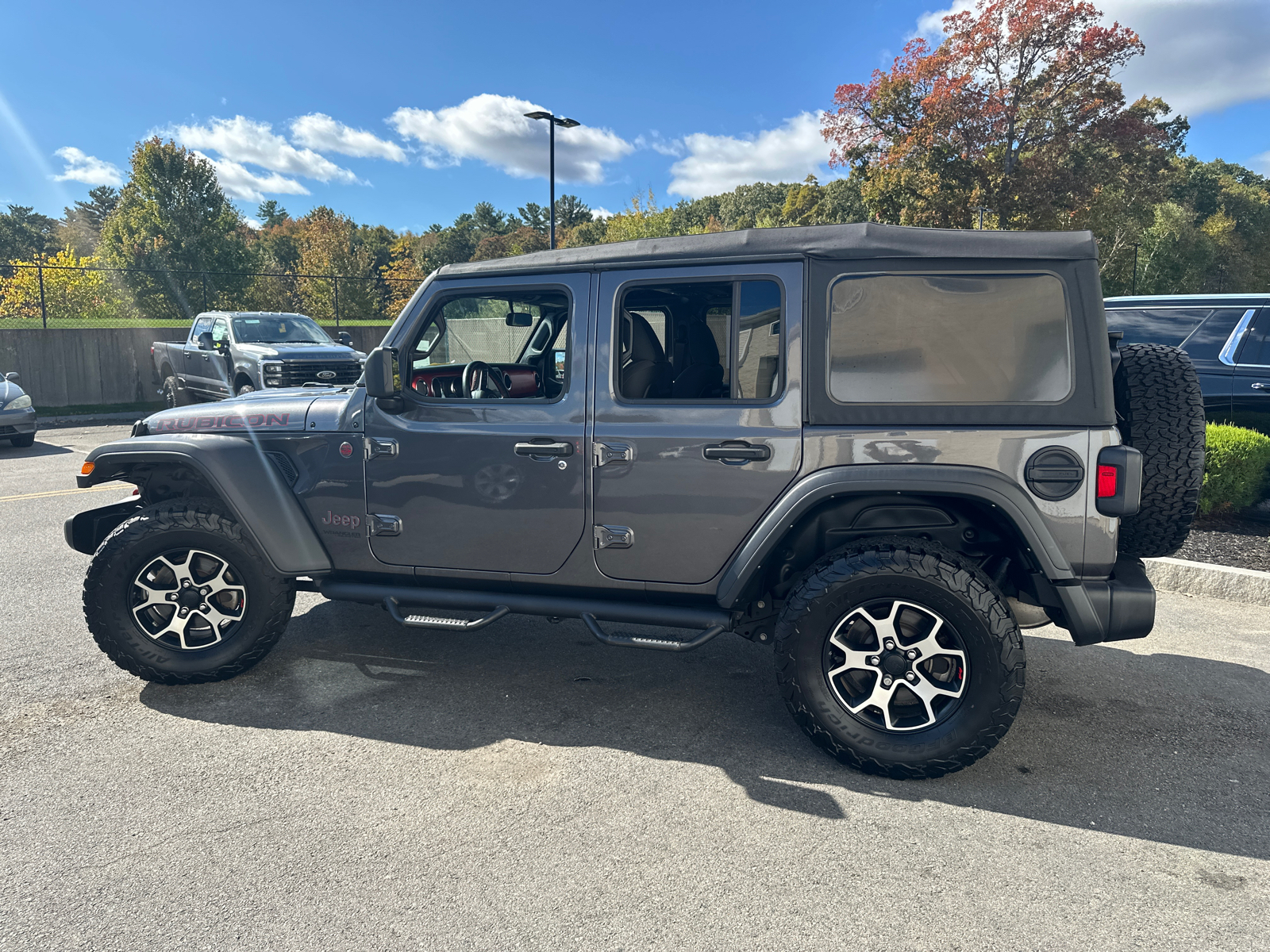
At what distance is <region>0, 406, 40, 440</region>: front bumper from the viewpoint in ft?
37.8

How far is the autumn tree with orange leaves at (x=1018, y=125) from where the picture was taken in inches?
698

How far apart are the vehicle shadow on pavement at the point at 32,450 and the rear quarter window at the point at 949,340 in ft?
39.7

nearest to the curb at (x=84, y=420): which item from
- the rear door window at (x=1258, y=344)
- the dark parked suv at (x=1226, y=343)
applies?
the dark parked suv at (x=1226, y=343)

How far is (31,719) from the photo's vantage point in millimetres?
3572

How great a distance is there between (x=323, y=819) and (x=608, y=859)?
103cm

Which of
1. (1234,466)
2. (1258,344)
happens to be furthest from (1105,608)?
(1258,344)

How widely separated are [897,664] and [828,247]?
1.66 m

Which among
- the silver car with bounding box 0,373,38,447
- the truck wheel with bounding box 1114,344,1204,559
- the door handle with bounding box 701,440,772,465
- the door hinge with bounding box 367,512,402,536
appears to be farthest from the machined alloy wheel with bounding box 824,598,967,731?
the silver car with bounding box 0,373,38,447

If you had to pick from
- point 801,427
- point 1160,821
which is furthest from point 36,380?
point 1160,821

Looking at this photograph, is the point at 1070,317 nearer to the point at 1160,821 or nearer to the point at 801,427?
the point at 801,427

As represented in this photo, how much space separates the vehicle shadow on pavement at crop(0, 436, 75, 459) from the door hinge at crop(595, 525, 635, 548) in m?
11.2

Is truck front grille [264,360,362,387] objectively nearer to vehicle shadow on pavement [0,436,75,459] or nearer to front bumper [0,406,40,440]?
vehicle shadow on pavement [0,436,75,459]

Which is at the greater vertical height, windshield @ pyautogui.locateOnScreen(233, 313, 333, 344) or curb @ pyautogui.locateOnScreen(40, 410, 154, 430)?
windshield @ pyautogui.locateOnScreen(233, 313, 333, 344)

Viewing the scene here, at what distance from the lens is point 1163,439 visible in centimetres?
326
